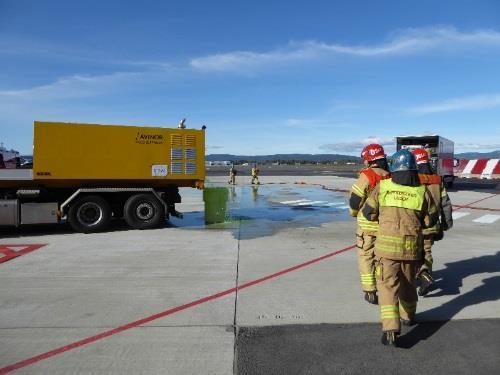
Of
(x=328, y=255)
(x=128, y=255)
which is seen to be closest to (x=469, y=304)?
(x=328, y=255)

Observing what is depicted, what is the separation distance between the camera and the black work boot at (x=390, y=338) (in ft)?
14.1

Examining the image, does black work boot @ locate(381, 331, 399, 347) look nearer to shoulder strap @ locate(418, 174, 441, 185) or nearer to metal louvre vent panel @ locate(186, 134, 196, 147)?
shoulder strap @ locate(418, 174, 441, 185)

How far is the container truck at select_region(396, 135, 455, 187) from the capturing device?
2483 centimetres

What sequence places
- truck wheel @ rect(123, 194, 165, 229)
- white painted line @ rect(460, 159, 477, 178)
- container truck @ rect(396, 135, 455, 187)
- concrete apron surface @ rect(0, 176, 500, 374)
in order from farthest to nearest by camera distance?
white painted line @ rect(460, 159, 477, 178) → container truck @ rect(396, 135, 455, 187) → truck wheel @ rect(123, 194, 165, 229) → concrete apron surface @ rect(0, 176, 500, 374)

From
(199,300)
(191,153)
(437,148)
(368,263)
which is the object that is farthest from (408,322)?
(437,148)

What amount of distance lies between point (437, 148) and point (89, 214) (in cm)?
1942

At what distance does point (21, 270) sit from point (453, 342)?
6.08m

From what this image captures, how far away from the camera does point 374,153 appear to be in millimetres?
5695

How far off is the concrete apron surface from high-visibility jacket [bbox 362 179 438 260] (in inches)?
34.8

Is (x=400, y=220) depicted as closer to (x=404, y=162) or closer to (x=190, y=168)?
(x=404, y=162)

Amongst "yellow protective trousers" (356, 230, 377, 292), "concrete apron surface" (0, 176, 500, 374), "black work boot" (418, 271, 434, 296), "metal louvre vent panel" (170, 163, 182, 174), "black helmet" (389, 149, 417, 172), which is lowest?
"concrete apron surface" (0, 176, 500, 374)

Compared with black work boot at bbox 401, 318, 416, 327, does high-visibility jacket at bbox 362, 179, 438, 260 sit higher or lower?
higher

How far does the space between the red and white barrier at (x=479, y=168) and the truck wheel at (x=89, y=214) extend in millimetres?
32397

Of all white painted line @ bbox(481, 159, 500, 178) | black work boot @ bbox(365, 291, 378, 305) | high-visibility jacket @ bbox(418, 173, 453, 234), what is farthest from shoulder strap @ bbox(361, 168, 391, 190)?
white painted line @ bbox(481, 159, 500, 178)
